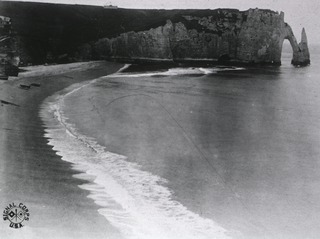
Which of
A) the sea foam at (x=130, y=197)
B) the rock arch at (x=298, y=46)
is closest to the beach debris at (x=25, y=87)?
the sea foam at (x=130, y=197)

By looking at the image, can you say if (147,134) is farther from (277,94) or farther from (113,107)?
(277,94)

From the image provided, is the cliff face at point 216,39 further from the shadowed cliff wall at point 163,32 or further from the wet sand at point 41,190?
the wet sand at point 41,190

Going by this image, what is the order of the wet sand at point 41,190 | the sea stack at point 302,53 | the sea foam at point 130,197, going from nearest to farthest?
the wet sand at point 41,190 → the sea foam at point 130,197 → the sea stack at point 302,53

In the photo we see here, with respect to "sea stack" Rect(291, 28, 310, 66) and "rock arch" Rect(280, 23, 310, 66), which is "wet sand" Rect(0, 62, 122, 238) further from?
"sea stack" Rect(291, 28, 310, 66)

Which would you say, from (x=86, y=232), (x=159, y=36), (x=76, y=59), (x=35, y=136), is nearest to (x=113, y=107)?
(x=35, y=136)

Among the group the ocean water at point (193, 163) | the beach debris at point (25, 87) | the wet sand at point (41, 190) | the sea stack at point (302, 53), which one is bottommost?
the ocean water at point (193, 163)

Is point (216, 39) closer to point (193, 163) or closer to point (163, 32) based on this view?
point (163, 32)
